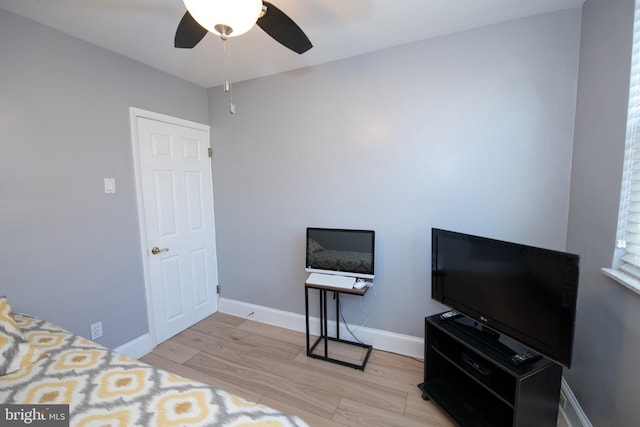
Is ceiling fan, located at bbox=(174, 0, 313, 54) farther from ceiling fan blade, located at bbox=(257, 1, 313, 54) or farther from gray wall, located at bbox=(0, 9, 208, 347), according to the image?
gray wall, located at bbox=(0, 9, 208, 347)

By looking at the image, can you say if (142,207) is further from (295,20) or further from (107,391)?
(295,20)

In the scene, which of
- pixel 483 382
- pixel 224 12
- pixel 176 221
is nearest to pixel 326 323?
pixel 483 382

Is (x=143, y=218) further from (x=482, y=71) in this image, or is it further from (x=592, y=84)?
(x=592, y=84)

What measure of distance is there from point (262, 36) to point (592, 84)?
6.92 feet

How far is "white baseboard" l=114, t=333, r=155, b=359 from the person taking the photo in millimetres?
2195

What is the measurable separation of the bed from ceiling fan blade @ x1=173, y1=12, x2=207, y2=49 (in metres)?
1.66

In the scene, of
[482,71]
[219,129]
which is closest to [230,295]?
[219,129]

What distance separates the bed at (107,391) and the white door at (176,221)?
117 centimetres

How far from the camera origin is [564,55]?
1.67 m

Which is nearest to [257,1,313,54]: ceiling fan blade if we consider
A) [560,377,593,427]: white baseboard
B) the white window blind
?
the white window blind

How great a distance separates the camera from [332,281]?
2.18 meters

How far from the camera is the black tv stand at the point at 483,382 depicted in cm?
127

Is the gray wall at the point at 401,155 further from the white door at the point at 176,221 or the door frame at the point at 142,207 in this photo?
the door frame at the point at 142,207

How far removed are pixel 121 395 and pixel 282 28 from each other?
5.85 ft
